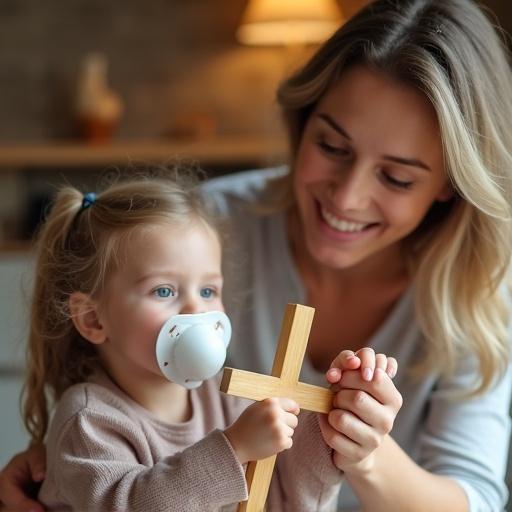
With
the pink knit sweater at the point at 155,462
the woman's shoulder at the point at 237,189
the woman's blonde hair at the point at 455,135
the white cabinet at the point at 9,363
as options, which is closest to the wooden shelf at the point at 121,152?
the white cabinet at the point at 9,363

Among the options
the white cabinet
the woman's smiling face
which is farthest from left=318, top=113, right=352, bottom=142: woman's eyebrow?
the white cabinet

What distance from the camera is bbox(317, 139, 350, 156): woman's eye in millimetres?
1338

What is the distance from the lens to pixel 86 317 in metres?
1.11

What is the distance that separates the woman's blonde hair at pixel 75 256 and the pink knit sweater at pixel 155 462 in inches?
3.5

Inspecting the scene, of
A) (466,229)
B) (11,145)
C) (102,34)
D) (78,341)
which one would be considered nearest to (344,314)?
(466,229)

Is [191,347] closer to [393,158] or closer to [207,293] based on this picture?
[207,293]

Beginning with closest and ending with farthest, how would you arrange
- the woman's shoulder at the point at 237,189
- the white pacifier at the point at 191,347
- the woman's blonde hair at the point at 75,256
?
the white pacifier at the point at 191,347
the woman's blonde hair at the point at 75,256
the woman's shoulder at the point at 237,189

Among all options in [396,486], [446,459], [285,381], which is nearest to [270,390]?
[285,381]

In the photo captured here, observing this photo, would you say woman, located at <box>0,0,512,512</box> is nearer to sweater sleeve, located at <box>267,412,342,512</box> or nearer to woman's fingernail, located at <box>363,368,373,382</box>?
sweater sleeve, located at <box>267,412,342,512</box>

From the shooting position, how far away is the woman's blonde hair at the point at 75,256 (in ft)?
3.59

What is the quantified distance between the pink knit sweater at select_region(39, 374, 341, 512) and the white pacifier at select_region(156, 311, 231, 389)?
0.08 m

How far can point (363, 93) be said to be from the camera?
1296 millimetres

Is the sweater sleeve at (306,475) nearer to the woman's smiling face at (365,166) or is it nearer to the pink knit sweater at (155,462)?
the pink knit sweater at (155,462)

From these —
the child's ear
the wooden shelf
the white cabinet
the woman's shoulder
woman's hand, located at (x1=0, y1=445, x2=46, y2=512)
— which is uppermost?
the child's ear
